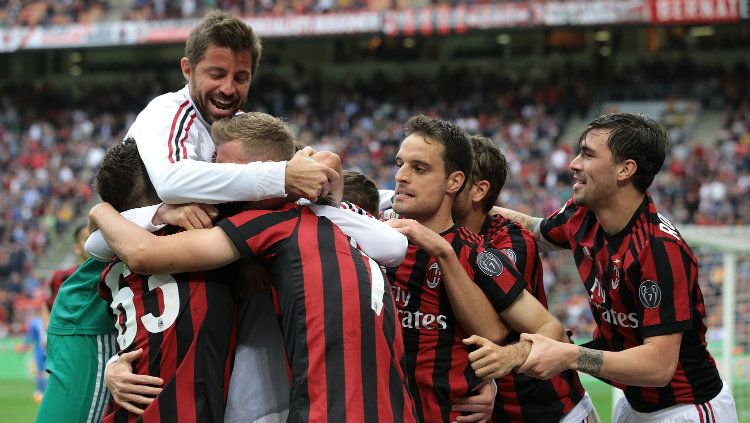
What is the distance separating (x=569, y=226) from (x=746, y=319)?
8.41 m

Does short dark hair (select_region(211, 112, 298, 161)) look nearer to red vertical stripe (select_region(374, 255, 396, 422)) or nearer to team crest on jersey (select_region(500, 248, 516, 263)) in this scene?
red vertical stripe (select_region(374, 255, 396, 422))

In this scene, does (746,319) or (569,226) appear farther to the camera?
(746,319)

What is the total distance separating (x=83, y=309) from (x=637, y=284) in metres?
2.29

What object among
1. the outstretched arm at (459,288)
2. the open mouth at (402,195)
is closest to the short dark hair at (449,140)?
the open mouth at (402,195)

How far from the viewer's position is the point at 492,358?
3.46 m

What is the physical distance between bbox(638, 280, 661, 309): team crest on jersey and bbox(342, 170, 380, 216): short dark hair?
121 cm

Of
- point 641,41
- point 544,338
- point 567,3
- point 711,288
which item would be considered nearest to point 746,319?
point 711,288

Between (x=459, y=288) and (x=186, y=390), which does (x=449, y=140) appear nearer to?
(x=459, y=288)

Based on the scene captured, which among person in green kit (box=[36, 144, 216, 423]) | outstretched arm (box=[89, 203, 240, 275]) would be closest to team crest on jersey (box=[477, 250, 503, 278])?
outstretched arm (box=[89, 203, 240, 275])

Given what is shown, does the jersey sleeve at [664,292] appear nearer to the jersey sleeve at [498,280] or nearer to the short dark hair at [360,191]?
the jersey sleeve at [498,280]

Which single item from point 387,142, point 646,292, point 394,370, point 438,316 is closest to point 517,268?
point 438,316

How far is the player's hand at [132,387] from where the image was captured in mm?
3119

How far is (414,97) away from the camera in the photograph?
1229 inches

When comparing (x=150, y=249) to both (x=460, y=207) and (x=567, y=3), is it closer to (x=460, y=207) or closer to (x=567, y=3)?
(x=460, y=207)
